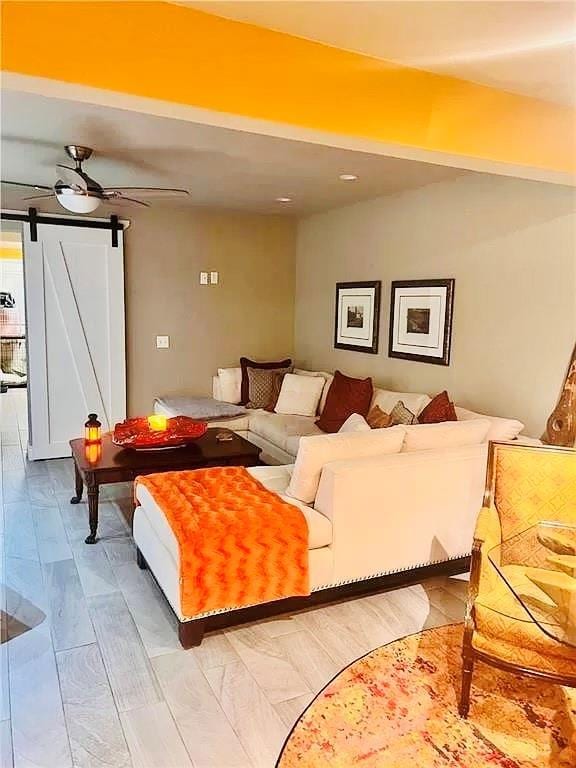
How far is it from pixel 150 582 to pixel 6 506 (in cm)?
173

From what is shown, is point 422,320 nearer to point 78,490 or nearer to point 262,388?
point 262,388

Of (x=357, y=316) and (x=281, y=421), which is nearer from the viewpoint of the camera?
(x=281, y=421)

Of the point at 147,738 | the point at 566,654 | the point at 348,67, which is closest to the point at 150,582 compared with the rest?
the point at 147,738

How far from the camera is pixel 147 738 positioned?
2.02 metres

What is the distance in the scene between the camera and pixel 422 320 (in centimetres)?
456

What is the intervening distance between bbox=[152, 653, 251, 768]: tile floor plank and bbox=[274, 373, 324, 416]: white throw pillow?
3030mm

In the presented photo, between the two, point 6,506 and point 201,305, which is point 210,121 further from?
point 201,305

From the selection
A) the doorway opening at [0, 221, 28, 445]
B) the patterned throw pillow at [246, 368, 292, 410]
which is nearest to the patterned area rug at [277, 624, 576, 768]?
the patterned throw pillow at [246, 368, 292, 410]

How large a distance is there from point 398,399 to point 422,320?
2.25 ft

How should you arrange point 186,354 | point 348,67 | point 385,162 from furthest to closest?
point 186,354 → point 385,162 → point 348,67

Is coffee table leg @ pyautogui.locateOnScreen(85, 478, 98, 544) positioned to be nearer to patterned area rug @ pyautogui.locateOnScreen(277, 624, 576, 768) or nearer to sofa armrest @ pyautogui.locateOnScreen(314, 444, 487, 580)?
sofa armrest @ pyautogui.locateOnScreen(314, 444, 487, 580)

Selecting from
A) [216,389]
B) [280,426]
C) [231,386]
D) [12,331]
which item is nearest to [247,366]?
[231,386]

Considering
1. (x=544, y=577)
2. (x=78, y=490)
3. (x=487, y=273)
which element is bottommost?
(x=78, y=490)

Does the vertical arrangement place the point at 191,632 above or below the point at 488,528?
below
